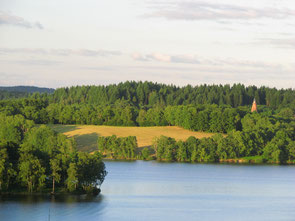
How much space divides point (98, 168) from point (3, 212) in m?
11.5

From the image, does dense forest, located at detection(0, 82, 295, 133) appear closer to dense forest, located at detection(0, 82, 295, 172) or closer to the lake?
dense forest, located at detection(0, 82, 295, 172)

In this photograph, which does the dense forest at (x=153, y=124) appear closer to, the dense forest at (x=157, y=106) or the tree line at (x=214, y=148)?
the tree line at (x=214, y=148)

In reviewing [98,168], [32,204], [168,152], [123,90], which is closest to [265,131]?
[168,152]

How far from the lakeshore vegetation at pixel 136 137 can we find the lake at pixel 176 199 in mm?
2833

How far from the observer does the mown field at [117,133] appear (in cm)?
11550

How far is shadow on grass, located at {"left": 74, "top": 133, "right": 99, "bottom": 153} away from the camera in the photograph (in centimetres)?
11162

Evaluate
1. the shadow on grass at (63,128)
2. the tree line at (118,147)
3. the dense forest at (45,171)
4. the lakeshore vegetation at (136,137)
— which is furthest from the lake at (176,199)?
the shadow on grass at (63,128)

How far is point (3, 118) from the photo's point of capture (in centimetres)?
12381

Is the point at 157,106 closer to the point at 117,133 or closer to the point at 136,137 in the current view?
the point at 117,133

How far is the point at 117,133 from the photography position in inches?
4806

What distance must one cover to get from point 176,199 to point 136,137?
5685cm

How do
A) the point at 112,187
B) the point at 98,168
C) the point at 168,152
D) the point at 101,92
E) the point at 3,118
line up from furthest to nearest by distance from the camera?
1. the point at 101,92
2. the point at 3,118
3. the point at 168,152
4. the point at 112,187
5. the point at 98,168

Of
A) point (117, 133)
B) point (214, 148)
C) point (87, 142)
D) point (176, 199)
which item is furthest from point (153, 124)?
point (176, 199)

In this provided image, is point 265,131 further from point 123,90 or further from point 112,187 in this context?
point 123,90
